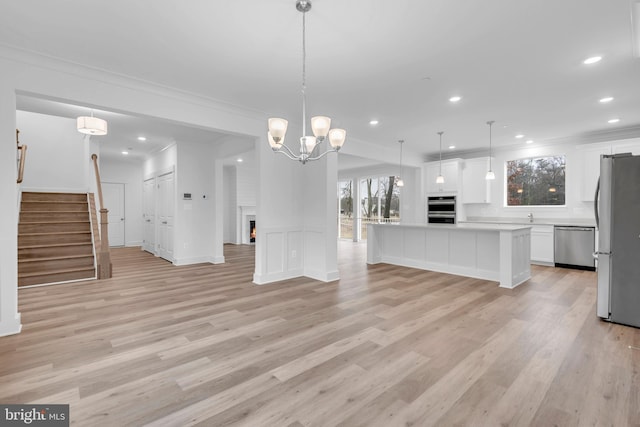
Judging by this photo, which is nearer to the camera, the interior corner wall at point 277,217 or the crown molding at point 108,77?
the crown molding at point 108,77

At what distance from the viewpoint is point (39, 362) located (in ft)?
7.86

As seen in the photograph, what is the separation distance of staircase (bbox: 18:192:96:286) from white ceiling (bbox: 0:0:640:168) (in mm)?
3772

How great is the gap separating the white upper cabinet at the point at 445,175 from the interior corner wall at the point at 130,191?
30.2 feet

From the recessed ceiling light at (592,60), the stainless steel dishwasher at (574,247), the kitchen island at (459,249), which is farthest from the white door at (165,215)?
the stainless steel dishwasher at (574,247)

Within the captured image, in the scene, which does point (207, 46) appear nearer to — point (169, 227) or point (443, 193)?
point (169, 227)

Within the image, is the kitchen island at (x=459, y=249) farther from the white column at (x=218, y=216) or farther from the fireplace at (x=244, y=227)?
the fireplace at (x=244, y=227)

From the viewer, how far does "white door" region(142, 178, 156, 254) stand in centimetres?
820

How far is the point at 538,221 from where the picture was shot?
6879 millimetres

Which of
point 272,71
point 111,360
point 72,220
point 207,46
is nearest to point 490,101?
point 272,71

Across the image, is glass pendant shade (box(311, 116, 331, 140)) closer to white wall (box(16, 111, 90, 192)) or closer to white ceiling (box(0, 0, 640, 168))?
white ceiling (box(0, 0, 640, 168))

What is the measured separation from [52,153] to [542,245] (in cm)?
1116

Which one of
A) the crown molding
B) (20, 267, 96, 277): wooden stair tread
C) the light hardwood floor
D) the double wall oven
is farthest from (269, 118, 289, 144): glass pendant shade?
the double wall oven

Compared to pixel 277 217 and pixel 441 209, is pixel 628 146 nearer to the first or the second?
pixel 441 209

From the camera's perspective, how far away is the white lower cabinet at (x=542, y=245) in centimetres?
636
